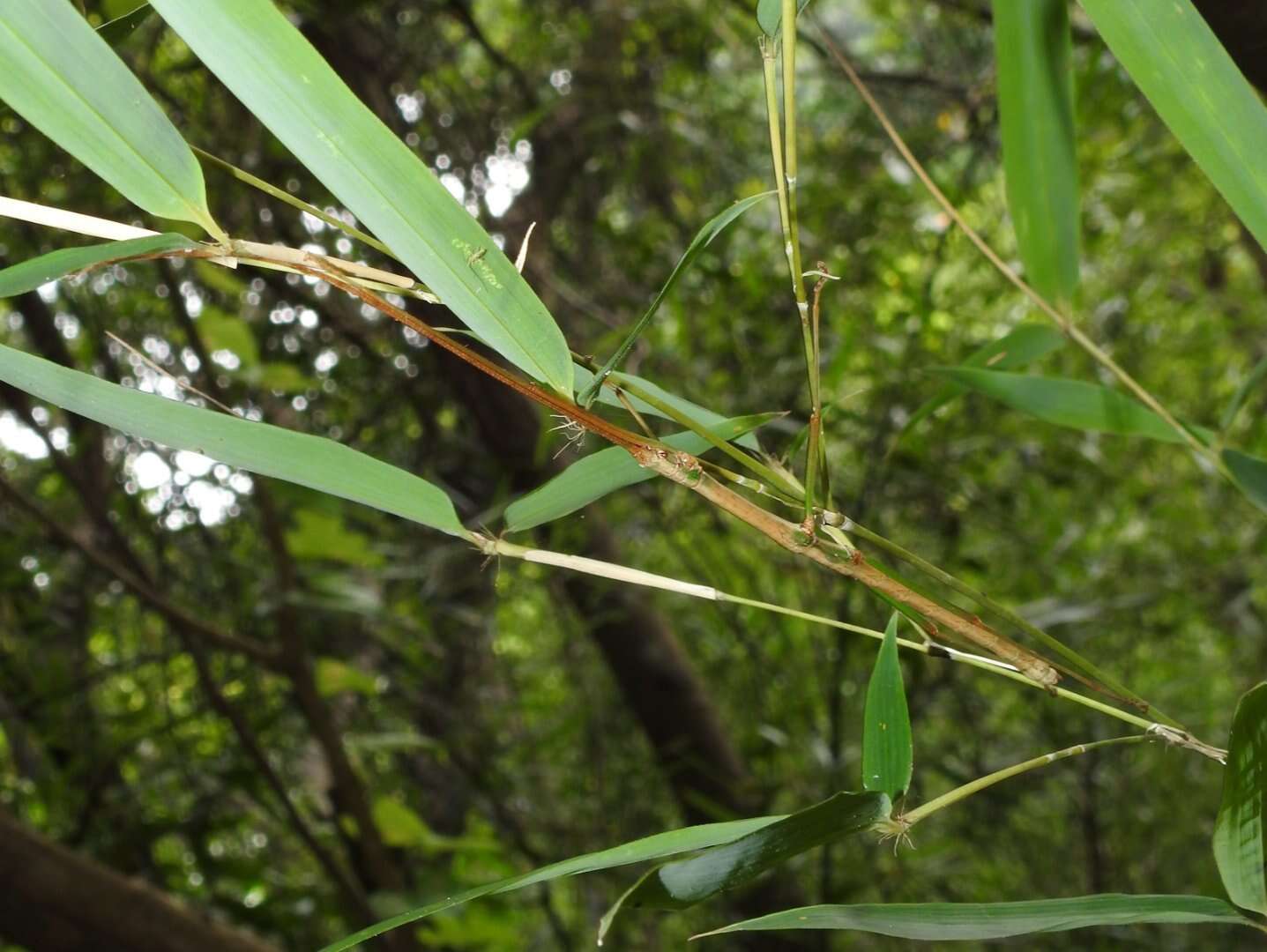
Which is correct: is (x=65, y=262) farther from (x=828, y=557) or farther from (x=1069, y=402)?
(x=1069, y=402)

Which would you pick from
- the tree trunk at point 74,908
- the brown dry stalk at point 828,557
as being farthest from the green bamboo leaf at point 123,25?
the tree trunk at point 74,908

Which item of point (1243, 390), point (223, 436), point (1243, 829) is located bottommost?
point (1243, 829)

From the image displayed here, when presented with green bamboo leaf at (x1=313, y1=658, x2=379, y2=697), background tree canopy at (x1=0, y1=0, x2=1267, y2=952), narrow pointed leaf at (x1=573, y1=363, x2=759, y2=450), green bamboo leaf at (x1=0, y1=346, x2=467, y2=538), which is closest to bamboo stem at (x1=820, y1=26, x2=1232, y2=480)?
narrow pointed leaf at (x1=573, y1=363, x2=759, y2=450)

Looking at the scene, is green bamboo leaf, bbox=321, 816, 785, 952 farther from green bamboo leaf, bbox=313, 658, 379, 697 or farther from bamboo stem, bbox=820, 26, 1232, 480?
green bamboo leaf, bbox=313, 658, 379, 697

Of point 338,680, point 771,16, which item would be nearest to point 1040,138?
point 771,16

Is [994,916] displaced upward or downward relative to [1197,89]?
downward

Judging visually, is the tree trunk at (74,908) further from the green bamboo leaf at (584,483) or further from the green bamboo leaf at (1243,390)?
the green bamboo leaf at (1243,390)

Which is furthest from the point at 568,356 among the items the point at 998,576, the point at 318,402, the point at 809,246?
A: the point at 998,576
